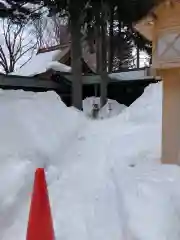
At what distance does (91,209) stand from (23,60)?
104ft

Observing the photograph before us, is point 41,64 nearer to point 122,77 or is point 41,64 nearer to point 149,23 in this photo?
point 122,77

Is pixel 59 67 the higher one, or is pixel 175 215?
pixel 59 67

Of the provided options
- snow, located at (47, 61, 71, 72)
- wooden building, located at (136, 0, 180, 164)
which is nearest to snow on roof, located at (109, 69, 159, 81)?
snow, located at (47, 61, 71, 72)

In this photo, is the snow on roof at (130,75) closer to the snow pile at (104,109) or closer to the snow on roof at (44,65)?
the snow pile at (104,109)

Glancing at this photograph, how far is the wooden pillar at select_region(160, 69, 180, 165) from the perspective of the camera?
20.3 feet

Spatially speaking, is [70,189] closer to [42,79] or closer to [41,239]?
[41,239]

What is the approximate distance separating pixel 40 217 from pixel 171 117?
3.56 metres

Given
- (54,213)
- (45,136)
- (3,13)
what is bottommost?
(54,213)

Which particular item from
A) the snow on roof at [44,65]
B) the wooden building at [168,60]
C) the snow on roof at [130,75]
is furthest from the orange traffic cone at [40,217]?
the snow on roof at [44,65]

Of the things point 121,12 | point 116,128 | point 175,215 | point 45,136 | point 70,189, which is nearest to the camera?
point 175,215

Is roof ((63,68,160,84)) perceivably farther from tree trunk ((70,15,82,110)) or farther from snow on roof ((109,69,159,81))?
tree trunk ((70,15,82,110))

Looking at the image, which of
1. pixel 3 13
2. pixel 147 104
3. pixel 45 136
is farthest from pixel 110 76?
pixel 45 136

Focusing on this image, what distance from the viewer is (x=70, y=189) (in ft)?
16.8

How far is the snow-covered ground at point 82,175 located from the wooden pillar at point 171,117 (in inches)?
10.2
